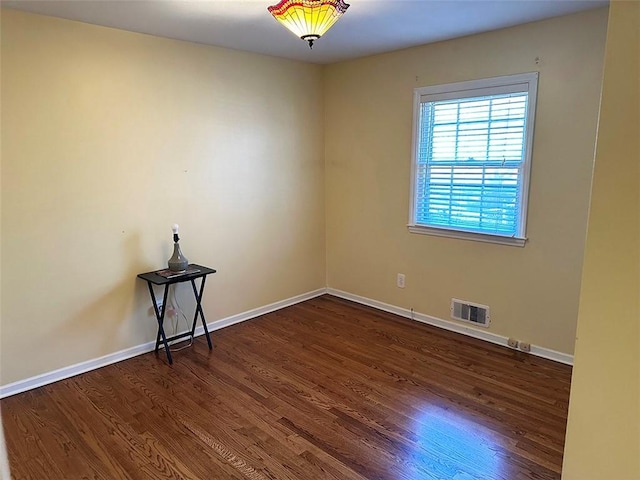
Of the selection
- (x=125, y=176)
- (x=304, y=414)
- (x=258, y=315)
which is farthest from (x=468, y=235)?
(x=125, y=176)

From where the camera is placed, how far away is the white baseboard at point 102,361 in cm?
282

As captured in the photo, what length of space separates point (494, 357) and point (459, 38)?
2.45 meters

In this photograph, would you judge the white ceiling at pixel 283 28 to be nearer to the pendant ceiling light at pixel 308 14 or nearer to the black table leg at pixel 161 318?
the pendant ceiling light at pixel 308 14

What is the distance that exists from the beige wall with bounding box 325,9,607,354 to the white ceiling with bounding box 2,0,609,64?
211 millimetres

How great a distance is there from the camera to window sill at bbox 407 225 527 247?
329cm

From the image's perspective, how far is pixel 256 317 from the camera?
4.11 meters

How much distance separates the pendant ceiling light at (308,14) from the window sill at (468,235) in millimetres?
2046

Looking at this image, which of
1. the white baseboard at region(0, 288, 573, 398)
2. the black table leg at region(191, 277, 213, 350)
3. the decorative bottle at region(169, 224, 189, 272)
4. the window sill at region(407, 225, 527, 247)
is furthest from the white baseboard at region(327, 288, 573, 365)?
the decorative bottle at region(169, 224, 189, 272)

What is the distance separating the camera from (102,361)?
10.4 feet

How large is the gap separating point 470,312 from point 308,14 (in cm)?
266

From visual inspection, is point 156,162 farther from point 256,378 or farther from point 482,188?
point 482,188

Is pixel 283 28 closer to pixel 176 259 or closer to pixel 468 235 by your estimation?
pixel 176 259

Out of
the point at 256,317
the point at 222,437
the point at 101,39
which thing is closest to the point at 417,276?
the point at 256,317

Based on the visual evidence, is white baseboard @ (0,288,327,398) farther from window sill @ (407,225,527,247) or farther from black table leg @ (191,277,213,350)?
window sill @ (407,225,527,247)
